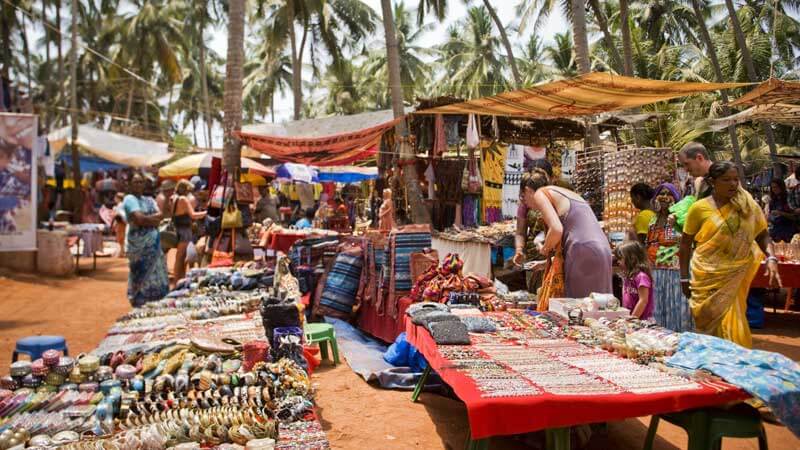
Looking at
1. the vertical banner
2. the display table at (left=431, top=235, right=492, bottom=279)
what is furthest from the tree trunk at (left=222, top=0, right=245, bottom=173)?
the display table at (left=431, top=235, right=492, bottom=279)

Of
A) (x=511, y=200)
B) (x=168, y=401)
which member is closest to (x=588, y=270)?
(x=168, y=401)

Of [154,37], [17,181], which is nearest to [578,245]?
[17,181]

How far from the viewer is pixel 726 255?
3.62m

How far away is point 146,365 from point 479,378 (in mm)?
2057

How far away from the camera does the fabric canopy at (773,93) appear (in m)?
6.14

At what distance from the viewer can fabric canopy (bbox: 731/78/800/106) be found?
A: 6.14 meters

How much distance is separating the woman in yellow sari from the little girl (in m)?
0.65

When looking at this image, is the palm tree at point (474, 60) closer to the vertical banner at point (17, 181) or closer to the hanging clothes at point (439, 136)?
the hanging clothes at point (439, 136)

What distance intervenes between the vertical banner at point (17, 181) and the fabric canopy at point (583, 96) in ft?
17.6

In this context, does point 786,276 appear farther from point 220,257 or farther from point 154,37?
point 154,37

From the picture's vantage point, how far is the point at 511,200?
384 inches

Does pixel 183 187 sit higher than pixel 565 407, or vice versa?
pixel 183 187

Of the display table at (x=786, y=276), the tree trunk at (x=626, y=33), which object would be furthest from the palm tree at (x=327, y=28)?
the display table at (x=786, y=276)

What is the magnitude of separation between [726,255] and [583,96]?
14.1 feet
